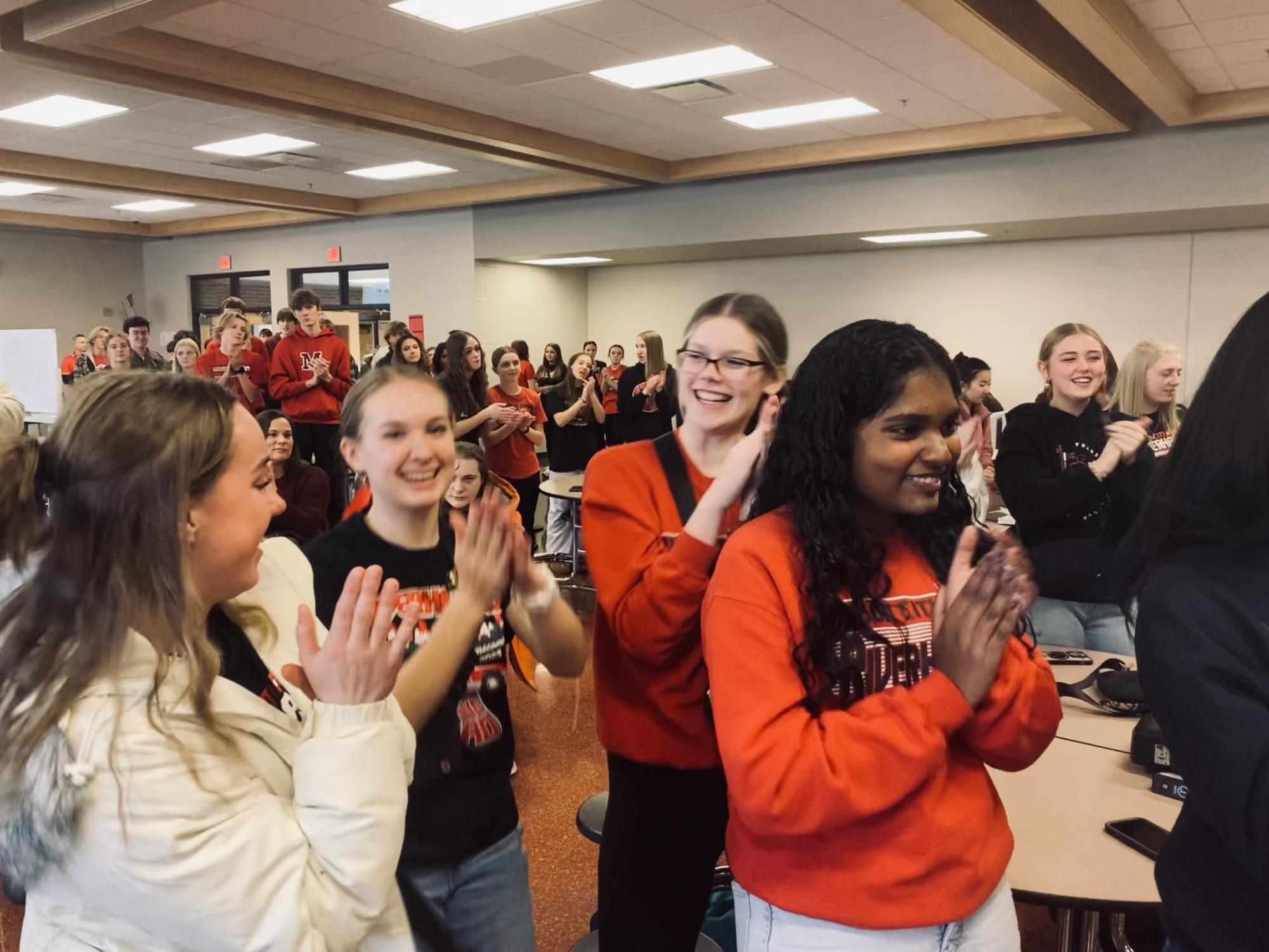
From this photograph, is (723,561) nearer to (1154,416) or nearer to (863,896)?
(863,896)

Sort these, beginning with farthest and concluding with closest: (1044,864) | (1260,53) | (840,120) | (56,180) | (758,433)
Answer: (56,180)
(840,120)
(1260,53)
(1044,864)
(758,433)

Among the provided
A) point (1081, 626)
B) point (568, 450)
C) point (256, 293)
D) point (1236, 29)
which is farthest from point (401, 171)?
point (1081, 626)

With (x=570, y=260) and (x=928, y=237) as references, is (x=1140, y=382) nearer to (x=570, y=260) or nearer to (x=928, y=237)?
(x=928, y=237)

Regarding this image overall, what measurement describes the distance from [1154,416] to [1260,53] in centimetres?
311

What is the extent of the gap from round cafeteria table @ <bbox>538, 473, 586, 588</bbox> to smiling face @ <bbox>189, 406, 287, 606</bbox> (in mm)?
4913

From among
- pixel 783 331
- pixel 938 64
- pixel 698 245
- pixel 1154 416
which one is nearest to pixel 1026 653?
pixel 783 331

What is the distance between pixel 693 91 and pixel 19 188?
25.7 feet

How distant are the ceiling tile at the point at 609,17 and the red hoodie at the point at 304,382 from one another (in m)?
3.03

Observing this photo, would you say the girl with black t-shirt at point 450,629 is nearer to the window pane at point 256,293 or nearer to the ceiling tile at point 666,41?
the ceiling tile at point 666,41

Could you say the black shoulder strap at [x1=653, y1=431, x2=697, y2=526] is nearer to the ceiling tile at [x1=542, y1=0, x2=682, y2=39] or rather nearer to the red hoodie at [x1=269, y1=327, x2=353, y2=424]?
the ceiling tile at [x1=542, y1=0, x2=682, y2=39]

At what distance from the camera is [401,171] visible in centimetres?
900

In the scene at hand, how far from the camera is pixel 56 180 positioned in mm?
9062

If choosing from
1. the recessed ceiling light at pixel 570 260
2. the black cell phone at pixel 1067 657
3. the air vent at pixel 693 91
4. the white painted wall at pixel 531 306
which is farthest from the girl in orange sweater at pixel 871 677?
the white painted wall at pixel 531 306

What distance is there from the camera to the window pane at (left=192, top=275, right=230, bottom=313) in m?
13.5
